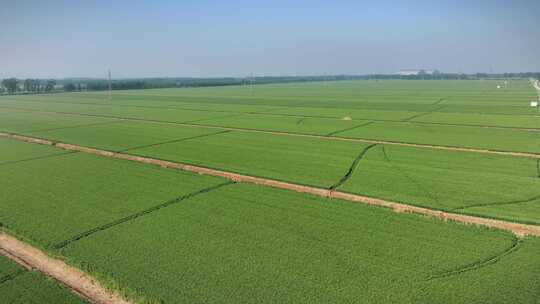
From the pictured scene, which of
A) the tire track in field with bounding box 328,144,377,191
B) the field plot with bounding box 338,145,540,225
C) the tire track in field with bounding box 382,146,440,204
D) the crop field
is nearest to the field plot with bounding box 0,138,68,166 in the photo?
the crop field

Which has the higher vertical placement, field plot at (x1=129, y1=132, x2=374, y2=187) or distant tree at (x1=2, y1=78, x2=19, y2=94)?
distant tree at (x1=2, y1=78, x2=19, y2=94)

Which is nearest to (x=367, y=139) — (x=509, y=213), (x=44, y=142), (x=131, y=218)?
(x=509, y=213)

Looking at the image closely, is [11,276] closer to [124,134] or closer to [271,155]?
[271,155]

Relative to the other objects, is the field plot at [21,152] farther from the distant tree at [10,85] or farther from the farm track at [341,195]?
the distant tree at [10,85]

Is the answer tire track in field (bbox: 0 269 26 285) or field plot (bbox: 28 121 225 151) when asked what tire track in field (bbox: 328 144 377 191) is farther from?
field plot (bbox: 28 121 225 151)

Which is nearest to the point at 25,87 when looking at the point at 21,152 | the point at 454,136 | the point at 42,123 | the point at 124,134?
the point at 42,123

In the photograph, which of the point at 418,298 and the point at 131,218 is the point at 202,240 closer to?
the point at 131,218

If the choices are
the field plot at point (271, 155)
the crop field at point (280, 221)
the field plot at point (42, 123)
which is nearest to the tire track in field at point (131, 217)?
the crop field at point (280, 221)
